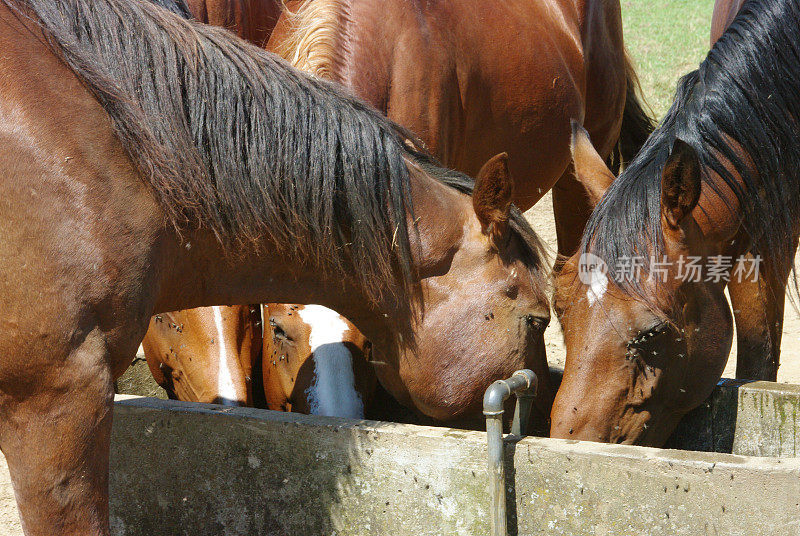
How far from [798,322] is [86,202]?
5071mm

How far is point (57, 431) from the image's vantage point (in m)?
1.72

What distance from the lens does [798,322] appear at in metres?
5.55

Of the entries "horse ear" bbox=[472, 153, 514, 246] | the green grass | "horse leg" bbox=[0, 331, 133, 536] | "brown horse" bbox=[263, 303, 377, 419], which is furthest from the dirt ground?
the green grass

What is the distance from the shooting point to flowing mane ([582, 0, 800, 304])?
8.16 ft

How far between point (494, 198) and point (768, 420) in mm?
1118

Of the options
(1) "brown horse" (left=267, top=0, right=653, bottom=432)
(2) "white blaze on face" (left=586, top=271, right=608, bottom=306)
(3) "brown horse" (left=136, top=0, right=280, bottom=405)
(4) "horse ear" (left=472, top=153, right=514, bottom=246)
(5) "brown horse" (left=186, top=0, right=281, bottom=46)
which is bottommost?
(3) "brown horse" (left=136, top=0, right=280, bottom=405)

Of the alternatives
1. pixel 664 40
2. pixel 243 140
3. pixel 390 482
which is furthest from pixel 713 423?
pixel 664 40

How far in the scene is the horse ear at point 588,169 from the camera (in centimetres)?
293

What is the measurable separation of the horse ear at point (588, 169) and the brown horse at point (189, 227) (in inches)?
25.3

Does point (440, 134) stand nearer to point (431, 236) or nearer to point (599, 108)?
point (431, 236)

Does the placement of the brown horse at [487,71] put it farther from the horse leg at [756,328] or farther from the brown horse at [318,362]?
the horse leg at [756,328]

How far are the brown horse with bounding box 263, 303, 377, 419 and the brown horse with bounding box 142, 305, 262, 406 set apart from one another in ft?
0.48

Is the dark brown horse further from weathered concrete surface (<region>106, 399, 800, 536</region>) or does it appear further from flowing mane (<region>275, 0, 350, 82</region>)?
weathered concrete surface (<region>106, 399, 800, 536</region>)

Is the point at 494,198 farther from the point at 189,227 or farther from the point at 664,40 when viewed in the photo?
the point at 664,40
